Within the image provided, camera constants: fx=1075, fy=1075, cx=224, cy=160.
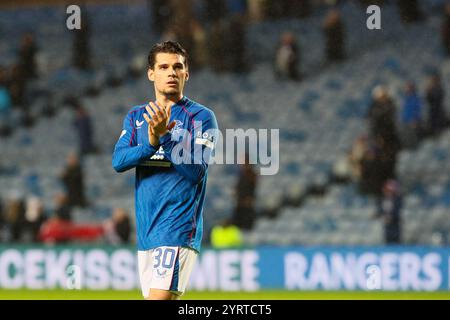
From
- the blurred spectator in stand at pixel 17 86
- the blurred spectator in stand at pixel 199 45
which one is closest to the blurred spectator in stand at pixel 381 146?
the blurred spectator in stand at pixel 199 45

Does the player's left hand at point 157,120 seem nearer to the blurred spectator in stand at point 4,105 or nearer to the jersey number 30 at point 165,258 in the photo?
the jersey number 30 at point 165,258

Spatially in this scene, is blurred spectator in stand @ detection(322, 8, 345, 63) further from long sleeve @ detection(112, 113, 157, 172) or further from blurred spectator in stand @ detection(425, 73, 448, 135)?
long sleeve @ detection(112, 113, 157, 172)

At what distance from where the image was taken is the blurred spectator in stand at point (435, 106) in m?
17.1

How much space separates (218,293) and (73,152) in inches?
244

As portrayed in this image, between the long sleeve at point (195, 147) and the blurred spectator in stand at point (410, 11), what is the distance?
15508 millimetres

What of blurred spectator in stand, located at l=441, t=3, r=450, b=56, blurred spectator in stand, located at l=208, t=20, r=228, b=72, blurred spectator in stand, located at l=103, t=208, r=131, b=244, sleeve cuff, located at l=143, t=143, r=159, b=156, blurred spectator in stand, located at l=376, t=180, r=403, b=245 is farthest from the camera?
blurred spectator in stand, located at l=208, t=20, r=228, b=72

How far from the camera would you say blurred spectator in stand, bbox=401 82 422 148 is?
56.6 feet

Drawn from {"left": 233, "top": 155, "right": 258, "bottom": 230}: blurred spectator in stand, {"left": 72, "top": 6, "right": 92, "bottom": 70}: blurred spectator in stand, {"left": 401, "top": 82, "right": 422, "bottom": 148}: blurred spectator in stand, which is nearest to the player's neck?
{"left": 233, "top": 155, "right": 258, "bottom": 230}: blurred spectator in stand

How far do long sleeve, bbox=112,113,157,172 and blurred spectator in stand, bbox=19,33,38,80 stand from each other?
1506cm

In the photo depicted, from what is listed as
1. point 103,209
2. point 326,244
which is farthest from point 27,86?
point 326,244

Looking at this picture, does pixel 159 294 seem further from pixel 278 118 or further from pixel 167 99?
pixel 278 118

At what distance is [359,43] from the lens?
20750 mm

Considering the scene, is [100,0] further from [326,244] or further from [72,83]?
[326,244]

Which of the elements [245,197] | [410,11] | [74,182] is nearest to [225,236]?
[245,197]
